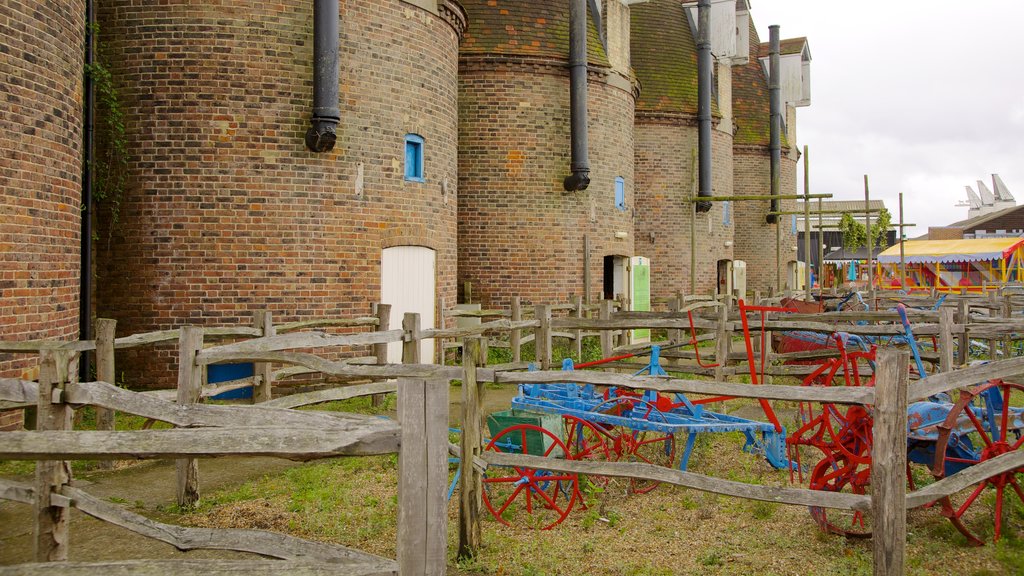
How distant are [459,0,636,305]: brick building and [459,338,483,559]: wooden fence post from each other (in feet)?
37.7

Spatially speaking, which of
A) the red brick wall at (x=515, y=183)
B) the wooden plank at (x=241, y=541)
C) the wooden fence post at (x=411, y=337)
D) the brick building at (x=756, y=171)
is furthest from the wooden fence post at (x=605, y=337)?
the brick building at (x=756, y=171)

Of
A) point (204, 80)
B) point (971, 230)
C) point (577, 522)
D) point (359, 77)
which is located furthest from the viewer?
point (971, 230)

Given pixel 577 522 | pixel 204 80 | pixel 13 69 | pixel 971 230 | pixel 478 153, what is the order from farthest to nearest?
1. pixel 971 230
2. pixel 478 153
3. pixel 204 80
4. pixel 13 69
5. pixel 577 522

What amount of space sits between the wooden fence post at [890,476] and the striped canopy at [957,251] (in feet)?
116

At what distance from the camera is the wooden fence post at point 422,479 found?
10.5 feet

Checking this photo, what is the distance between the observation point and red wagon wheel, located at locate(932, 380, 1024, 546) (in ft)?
18.5

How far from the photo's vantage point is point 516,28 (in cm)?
1717

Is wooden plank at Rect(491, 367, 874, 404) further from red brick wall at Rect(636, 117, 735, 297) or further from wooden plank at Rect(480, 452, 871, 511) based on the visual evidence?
red brick wall at Rect(636, 117, 735, 297)

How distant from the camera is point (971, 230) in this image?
5609 cm

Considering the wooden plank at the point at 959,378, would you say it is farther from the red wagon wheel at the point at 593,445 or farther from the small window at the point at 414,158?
the small window at the point at 414,158

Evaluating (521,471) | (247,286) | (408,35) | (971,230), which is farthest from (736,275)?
(971,230)

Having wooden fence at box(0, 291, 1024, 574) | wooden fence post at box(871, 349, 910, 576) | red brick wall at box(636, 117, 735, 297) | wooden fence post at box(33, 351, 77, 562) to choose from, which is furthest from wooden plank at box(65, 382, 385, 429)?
red brick wall at box(636, 117, 735, 297)

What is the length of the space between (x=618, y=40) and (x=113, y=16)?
11.7 metres

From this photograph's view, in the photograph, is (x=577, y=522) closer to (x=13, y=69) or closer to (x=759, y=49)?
(x=13, y=69)
